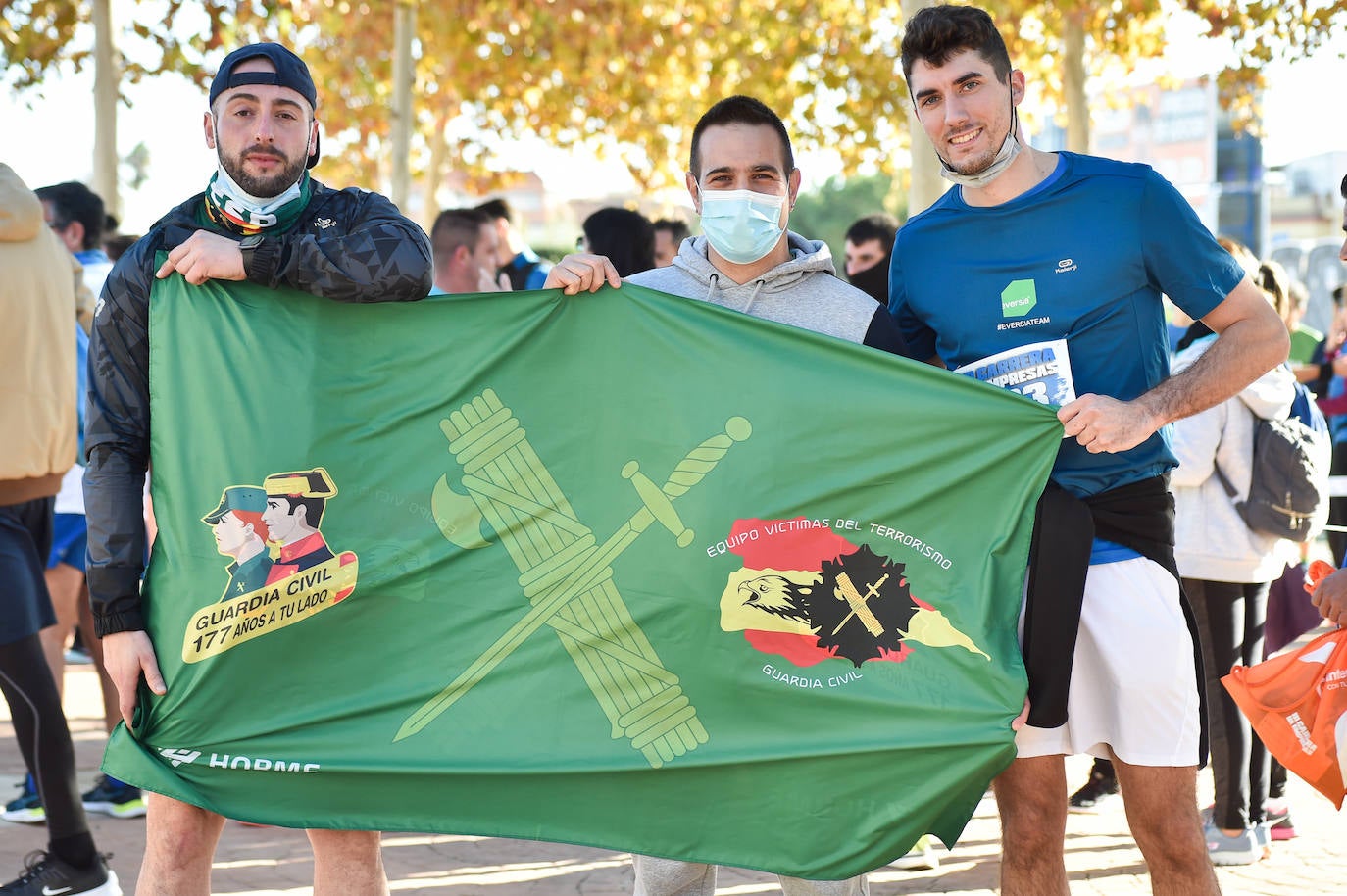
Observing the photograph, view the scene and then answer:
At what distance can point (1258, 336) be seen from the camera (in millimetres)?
3479

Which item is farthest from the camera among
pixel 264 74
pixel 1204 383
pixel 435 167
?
pixel 435 167

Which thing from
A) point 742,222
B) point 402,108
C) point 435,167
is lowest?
point 742,222

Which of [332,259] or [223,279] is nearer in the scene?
[332,259]

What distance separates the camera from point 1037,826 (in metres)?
3.57

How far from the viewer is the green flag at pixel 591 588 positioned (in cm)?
350

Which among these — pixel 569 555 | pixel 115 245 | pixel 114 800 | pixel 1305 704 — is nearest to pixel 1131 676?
pixel 1305 704

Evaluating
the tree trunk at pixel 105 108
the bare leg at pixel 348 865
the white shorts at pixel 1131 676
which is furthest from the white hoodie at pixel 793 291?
the tree trunk at pixel 105 108

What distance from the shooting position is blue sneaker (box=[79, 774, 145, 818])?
244 inches

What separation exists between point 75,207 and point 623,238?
285cm

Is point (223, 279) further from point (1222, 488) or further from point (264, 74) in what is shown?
point (1222, 488)

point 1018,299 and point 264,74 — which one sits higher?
point 264,74

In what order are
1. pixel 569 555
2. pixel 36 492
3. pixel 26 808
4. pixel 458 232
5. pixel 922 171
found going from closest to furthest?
pixel 569 555
pixel 36 492
pixel 26 808
pixel 458 232
pixel 922 171

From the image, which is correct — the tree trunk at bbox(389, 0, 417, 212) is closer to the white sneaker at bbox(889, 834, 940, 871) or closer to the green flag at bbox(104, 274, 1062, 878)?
the white sneaker at bbox(889, 834, 940, 871)

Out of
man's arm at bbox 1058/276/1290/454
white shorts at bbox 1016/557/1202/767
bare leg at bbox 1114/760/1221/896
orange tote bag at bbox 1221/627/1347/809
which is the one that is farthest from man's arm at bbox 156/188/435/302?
orange tote bag at bbox 1221/627/1347/809
